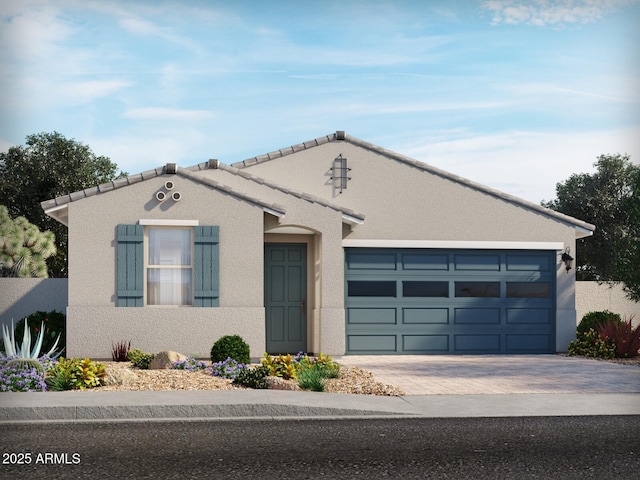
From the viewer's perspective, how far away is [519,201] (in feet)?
63.2

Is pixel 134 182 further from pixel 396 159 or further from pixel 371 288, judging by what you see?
pixel 396 159

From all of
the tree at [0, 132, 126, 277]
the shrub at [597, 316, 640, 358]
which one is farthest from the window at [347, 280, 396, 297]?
the tree at [0, 132, 126, 277]

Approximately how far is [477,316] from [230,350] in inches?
264

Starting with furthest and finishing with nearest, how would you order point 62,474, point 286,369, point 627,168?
1. point 627,168
2. point 286,369
3. point 62,474

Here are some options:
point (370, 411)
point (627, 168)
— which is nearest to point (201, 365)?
point (370, 411)

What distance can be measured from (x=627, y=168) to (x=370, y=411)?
79.2 feet

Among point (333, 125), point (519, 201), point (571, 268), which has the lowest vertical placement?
point (571, 268)

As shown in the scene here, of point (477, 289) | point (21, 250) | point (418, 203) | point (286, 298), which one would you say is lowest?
point (286, 298)

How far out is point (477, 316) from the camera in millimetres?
18625

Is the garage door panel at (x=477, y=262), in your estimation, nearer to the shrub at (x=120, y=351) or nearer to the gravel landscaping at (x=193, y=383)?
the gravel landscaping at (x=193, y=383)

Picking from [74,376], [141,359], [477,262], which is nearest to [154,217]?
[141,359]

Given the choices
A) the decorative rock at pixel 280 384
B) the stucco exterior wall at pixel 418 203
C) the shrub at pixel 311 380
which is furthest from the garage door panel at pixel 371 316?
the decorative rock at pixel 280 384

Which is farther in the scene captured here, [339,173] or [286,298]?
[339,173]

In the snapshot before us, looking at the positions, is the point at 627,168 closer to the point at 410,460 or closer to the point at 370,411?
the point at 370,411
